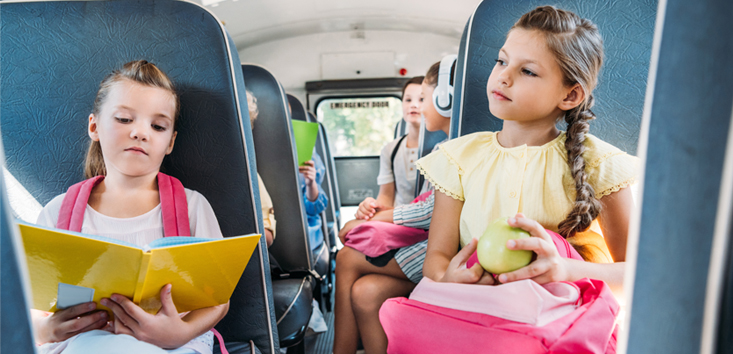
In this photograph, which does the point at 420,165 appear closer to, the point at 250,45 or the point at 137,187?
the point at 137,187

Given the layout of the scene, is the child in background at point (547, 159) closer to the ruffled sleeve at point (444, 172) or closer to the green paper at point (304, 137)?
the ruffled sleeve at point (444, 172)

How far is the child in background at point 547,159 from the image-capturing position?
813 millimetres

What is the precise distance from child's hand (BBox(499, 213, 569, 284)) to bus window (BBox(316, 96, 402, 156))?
14.3 ft

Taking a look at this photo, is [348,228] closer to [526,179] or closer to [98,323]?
[526,179]

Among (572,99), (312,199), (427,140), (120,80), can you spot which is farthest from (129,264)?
(312,199)

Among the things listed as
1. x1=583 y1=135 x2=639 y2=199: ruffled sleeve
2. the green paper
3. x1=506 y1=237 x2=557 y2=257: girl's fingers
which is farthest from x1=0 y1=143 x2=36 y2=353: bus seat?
the green paper

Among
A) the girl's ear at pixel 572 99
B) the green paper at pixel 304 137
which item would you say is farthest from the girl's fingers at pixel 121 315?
the green paper at pixel 304 137

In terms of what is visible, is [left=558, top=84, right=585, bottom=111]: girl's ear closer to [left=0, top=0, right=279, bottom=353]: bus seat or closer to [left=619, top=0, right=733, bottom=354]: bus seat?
[left=619, top=0, right=733, bottom=354]: bus seat

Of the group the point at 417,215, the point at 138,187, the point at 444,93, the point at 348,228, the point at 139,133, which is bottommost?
the point at 348,228

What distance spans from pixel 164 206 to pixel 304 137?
1188 millimetres

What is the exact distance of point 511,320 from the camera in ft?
1.92

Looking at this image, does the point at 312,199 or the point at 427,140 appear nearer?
the point at 427,140

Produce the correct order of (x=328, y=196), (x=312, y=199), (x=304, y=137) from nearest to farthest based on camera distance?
(x=304, y=137) → (x=312, y=199) → (x=328, y=196)

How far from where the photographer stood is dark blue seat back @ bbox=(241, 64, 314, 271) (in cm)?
174
